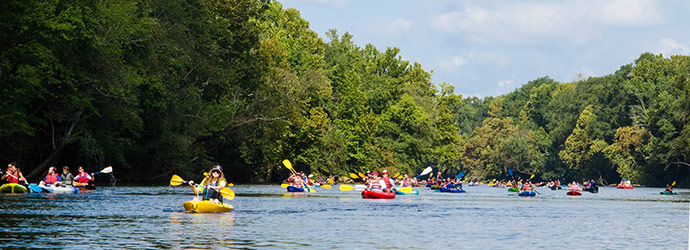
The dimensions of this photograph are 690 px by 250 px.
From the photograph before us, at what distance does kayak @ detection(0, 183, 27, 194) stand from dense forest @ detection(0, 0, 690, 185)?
3.76 metres

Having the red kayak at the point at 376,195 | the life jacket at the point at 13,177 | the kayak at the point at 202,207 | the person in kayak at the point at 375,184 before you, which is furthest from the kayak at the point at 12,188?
the person in kayak at the point at 375,184

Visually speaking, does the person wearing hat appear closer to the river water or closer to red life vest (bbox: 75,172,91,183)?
the river water

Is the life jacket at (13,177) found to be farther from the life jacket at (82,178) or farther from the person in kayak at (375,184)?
the person in kayak at (375,184)

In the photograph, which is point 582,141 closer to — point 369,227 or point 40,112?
point 40,112

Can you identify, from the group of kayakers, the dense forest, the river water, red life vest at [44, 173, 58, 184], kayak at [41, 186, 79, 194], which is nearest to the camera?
the river water

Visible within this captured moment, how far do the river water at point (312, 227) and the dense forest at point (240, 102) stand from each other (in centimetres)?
1120

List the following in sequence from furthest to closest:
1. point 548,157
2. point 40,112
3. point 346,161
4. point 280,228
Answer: point 548,157, point 346,161, point 40,112, point 280,228

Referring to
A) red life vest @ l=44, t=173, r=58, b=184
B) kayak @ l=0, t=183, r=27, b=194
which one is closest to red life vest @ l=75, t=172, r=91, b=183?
red life vest @ l=44, t=173, r=58, b=184

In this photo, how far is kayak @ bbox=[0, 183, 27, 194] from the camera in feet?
144

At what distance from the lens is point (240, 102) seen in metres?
77.0

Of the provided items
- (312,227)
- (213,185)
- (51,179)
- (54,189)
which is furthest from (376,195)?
(312,227)

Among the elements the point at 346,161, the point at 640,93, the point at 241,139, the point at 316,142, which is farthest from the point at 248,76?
the point at 640,93

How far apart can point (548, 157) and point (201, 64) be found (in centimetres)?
10335

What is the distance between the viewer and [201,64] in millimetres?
73688
